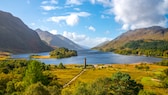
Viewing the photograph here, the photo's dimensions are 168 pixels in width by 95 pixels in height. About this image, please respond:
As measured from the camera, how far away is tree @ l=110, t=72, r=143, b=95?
177 feet

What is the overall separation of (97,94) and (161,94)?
135 ft

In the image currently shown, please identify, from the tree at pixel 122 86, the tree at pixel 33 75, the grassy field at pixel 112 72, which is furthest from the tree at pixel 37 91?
the grassy field at pixel 112 72

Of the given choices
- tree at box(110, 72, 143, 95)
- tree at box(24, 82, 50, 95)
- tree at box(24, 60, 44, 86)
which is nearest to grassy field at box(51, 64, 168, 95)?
tree at box(24, 60, 44, 86)

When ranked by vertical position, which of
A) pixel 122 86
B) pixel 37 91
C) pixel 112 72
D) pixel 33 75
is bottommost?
pixel 112 72

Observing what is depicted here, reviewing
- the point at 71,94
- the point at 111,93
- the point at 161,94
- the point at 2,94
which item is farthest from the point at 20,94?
the point at 161,94

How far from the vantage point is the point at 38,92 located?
144 feet

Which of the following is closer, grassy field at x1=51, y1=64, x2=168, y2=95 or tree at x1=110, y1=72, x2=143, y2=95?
tree at x1=110, y1=72, x2=143, y2=95

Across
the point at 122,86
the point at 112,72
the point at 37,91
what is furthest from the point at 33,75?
the point at 112,72

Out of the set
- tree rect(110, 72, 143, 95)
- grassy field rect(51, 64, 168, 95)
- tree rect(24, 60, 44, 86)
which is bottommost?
grassy field rect(51, 64, 168, 95)

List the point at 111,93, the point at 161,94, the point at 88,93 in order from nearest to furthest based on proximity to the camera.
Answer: the point at 88,93
the point at 111,93
the point at 161,94

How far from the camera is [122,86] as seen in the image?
5569 cm

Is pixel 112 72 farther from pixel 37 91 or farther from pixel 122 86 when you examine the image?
pixel 37 91

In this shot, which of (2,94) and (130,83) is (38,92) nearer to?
(2,94)

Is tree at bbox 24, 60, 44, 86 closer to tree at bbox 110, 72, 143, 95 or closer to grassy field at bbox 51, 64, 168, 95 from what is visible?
grassy field at bbox 51, 64, 168, 95
